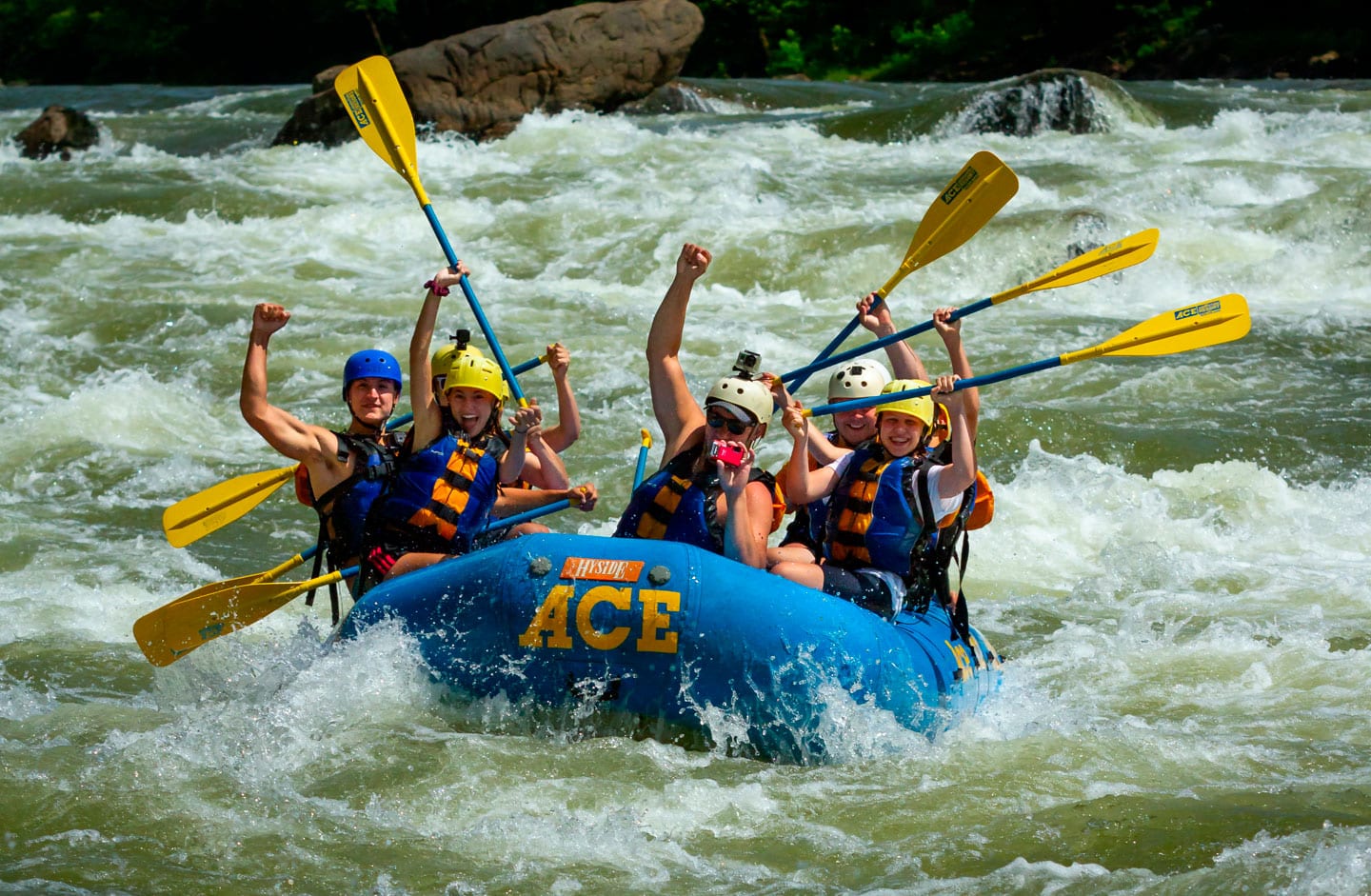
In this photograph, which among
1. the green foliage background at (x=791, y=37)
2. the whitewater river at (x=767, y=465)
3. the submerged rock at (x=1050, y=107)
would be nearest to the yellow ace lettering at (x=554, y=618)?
the whitewater river at (x=767, y=465)

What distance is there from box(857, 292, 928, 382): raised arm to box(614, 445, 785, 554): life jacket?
0.94m

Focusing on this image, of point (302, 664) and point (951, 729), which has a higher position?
point (302, 664)

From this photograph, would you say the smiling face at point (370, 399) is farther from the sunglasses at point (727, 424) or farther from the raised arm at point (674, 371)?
the sunglasses at point (727, 424)

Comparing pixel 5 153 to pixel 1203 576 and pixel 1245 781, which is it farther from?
pixel 1245 781

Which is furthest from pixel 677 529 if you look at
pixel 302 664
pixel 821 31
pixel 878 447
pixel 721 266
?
pixel 821 31

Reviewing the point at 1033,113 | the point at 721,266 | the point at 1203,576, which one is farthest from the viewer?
the point at 1033,113

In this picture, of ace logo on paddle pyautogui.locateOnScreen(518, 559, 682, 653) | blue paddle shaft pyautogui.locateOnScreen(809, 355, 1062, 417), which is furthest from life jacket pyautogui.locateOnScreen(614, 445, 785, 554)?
blue paddle shaft pyautogui.locateOnScreen(809, 355, 1062, 417)

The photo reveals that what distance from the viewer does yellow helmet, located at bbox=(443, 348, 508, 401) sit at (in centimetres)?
500

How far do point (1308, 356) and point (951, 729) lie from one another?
5965 mm

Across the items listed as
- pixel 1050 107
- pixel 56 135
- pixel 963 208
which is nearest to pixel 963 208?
pixel 963 208

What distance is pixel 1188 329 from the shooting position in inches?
215

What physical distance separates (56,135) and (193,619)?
13.9 m

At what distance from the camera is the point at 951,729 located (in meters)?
4.83

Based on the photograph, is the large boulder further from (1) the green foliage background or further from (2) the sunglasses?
(2) the sunglasses
